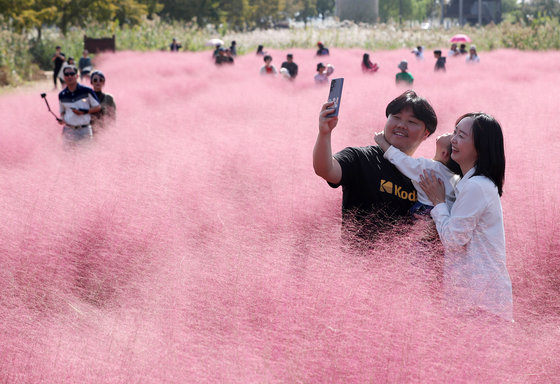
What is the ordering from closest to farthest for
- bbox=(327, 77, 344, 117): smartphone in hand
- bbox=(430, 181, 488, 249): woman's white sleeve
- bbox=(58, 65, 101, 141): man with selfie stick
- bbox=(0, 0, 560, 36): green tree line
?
bbox=(430, 181, 488, 249): woman's white sleeve, bbox=(327, 77, 344, 117): smartphone in hand, bbox=(58, 65, 101, 141): man with selfie stick, bbox=(0, 0, 560, 36): green tree line

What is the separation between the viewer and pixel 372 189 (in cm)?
294

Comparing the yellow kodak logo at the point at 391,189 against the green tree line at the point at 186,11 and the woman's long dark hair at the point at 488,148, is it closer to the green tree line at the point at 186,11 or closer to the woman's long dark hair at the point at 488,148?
the woman's long dark hair at the point at 488,148

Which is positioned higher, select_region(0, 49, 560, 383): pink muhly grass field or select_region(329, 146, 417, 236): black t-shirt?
select_region(329, 146, 417, 236): black t-shirt

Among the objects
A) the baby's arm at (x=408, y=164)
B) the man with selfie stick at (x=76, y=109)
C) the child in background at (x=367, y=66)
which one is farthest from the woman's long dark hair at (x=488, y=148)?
the child in background at (x=367, y=66)

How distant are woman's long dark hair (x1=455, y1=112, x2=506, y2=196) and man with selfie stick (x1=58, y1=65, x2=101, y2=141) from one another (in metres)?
5.24

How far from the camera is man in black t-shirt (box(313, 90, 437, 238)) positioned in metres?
2.94

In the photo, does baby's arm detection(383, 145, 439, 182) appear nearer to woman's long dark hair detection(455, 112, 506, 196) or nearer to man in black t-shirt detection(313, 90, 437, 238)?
man in black t-shirt detection(313, 90, 437, 238)

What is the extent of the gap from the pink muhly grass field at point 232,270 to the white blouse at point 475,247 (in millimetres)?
114

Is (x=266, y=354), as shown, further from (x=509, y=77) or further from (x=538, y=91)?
(x=509, y=77)

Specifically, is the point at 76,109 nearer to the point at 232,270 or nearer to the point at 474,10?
the point at 232,270

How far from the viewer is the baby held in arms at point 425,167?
285cm

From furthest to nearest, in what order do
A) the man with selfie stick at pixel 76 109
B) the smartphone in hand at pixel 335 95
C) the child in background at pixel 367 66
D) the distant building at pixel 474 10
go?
the distant building at pixel 474 10, the child in background at pixel 367 66, the man with selfie stick at pixel 76 109, the smartphone in hand at pixel 335 95

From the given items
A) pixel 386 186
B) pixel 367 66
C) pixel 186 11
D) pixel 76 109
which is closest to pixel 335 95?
pixel 386 186

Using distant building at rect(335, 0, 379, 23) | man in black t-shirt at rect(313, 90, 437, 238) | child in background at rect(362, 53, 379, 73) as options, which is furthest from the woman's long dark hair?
distant building at rect(335, 0, 379, 23)
